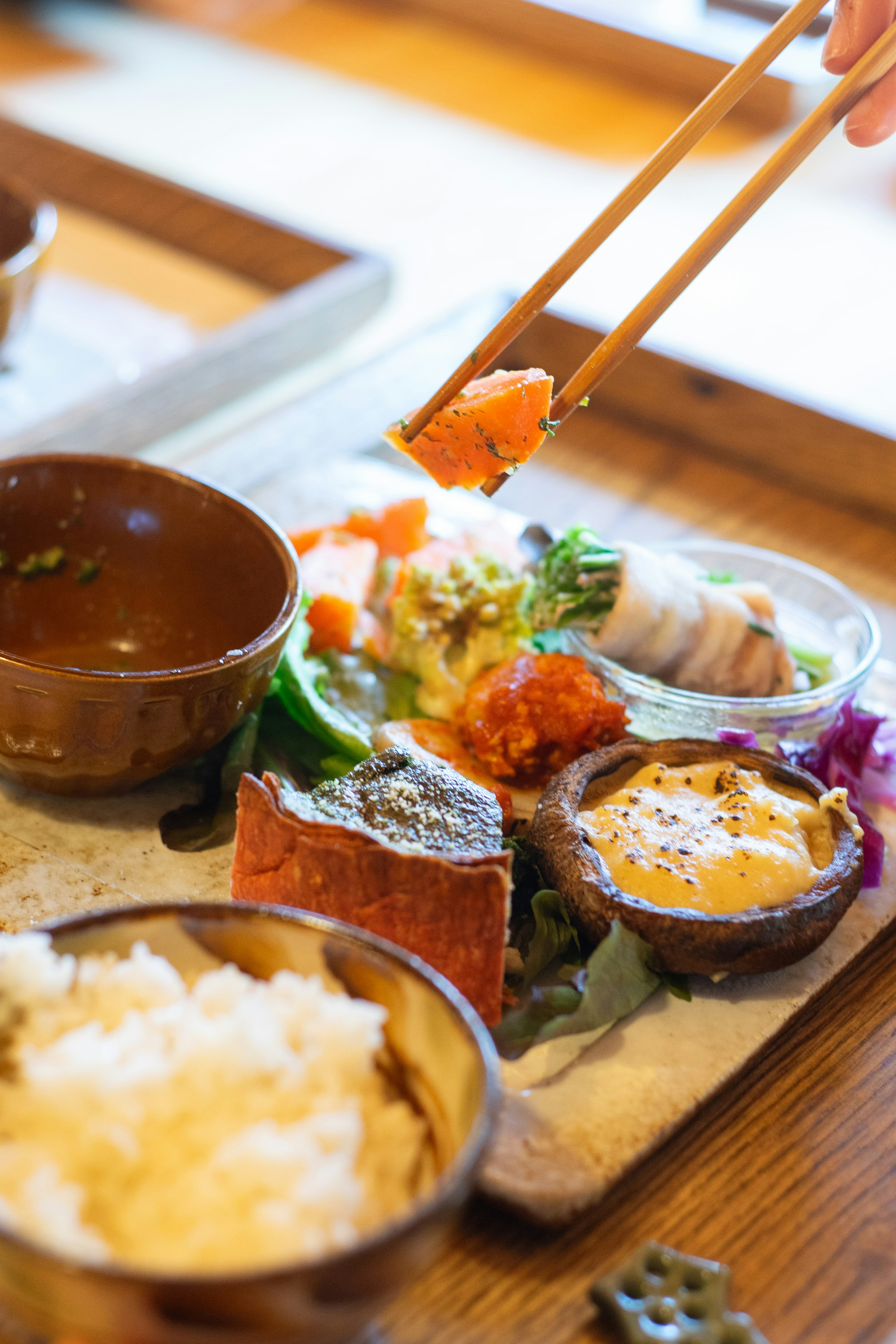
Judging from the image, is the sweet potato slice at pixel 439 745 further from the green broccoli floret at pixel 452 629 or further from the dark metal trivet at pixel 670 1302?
the dark metal trivet at pixel 670 1302

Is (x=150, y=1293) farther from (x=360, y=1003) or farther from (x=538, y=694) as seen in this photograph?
(x=538, y=694)

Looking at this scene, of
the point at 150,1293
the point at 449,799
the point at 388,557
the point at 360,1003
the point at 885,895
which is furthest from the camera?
the point at 388,557

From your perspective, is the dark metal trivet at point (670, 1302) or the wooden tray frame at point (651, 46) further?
the wooden tray frame at point (651, 46)

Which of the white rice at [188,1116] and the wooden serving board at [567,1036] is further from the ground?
the white rice at [188,1116]

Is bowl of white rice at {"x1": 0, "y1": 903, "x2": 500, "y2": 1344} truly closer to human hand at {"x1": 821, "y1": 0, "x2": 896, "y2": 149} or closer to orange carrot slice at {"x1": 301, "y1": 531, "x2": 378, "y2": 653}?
orange carrot slice at {"x1": 301, "y1": 531, "x2": 378, "y2": 653}

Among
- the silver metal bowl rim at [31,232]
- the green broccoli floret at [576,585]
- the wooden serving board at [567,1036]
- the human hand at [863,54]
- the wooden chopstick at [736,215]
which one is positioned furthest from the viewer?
the silver metal bowl rim at [31,232]

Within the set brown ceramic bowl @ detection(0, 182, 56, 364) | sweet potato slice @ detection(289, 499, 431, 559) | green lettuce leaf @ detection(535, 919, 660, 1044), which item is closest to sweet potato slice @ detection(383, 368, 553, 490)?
sweet potato slice @ detection(289, 499, 431, 559)

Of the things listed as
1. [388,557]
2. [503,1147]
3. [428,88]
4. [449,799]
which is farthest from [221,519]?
[428,88]

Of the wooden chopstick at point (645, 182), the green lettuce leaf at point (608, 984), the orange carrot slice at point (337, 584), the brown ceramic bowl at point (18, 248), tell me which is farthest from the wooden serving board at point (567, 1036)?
the brown ceramic bowl at point (18, 248)
